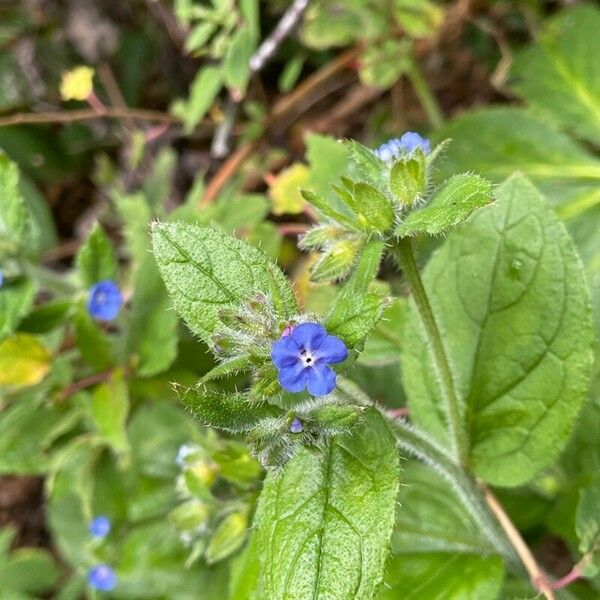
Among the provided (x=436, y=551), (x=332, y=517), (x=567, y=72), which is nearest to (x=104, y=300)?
(x=436, y=551)

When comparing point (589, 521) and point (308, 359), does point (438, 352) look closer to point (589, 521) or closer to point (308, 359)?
point (308, 359)

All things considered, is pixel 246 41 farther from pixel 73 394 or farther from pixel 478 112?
pixel 73 394

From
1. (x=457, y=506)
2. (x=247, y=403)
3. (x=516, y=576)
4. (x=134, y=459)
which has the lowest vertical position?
(x=516, y=576)

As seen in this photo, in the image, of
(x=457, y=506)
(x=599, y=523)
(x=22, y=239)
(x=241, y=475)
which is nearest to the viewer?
(x=599, y=523)

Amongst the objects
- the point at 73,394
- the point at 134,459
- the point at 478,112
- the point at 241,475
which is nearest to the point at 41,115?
the point at 73,394

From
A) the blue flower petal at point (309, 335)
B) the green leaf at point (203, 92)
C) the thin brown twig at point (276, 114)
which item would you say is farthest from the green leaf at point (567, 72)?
the blue flower petal at point (309, 335)

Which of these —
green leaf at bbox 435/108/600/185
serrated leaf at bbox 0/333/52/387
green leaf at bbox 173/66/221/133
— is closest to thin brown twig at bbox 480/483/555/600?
green leaf at bbox 435/108/600/185
